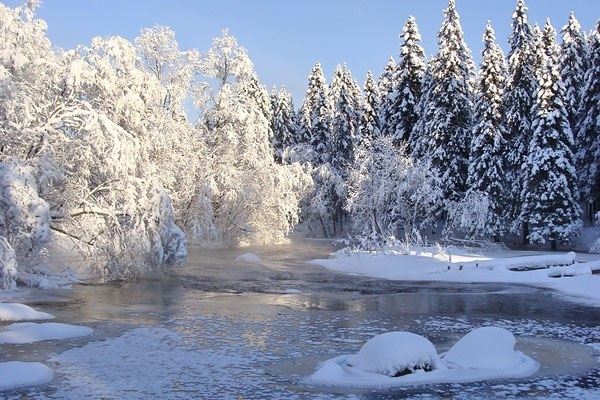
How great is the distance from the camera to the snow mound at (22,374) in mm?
8289

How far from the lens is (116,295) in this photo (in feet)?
58.9

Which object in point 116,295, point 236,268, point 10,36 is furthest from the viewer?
point 236,268

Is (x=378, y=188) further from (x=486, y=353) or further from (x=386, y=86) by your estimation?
(x=486, y=353)

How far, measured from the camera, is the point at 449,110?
41.1 m

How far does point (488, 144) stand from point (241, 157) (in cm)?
1550

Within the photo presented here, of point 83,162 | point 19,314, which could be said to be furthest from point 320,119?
point 19,314

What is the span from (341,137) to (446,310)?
38.0 metres

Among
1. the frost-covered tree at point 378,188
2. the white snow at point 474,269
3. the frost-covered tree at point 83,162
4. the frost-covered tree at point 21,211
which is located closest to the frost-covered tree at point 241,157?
the frost-covered tree at point 378,188

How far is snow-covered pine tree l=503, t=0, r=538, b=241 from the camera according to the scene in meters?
40.3

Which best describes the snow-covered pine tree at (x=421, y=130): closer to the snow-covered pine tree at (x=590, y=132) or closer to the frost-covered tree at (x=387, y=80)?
the frost-covered tree at (x=387, y=80)

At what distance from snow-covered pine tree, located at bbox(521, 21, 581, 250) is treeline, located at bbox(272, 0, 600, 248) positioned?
60mm

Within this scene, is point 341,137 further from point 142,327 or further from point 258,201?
point 142,327

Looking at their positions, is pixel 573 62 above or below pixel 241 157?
above

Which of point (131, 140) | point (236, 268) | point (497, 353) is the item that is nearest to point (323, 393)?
point (497, 353)
